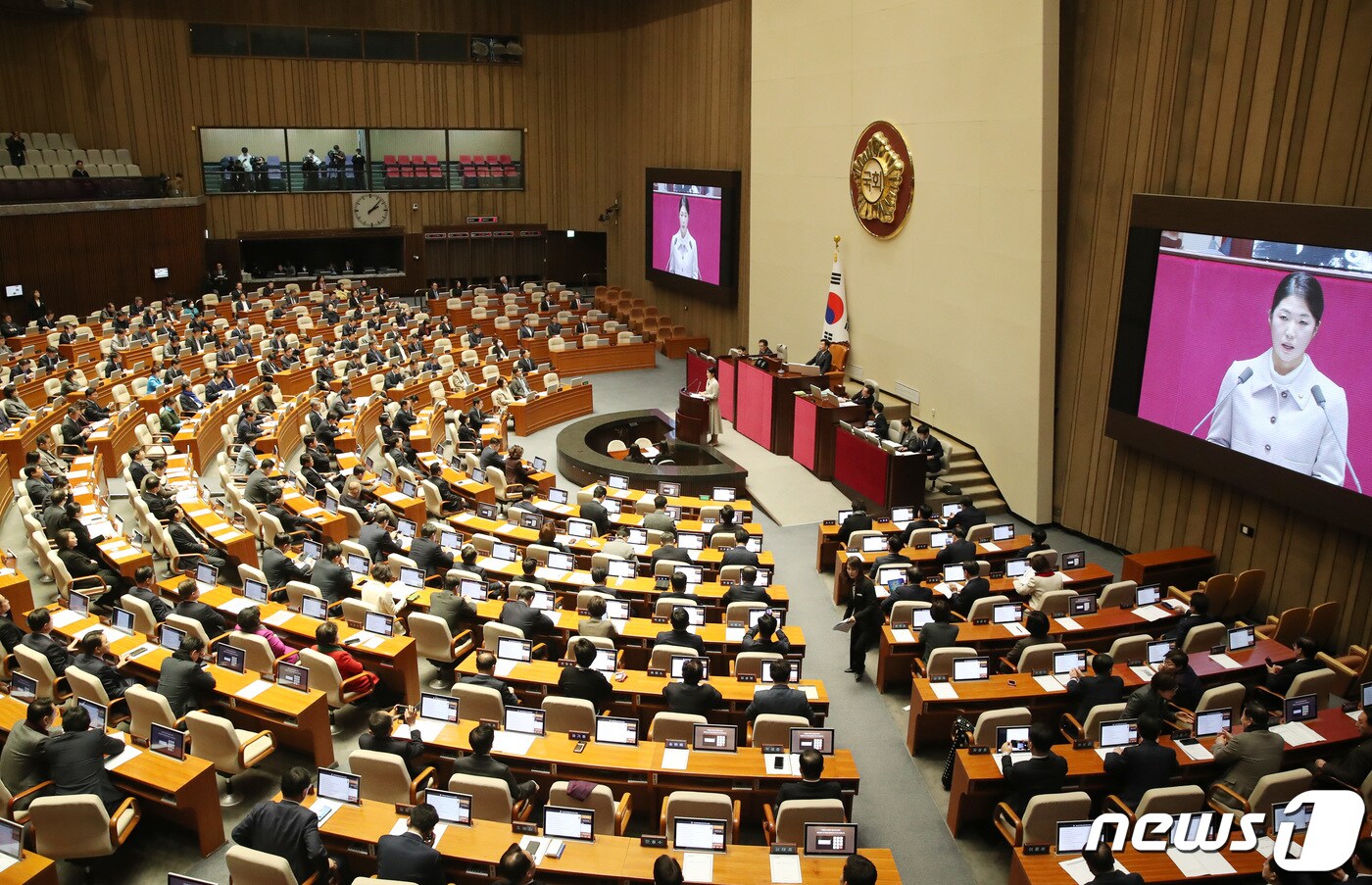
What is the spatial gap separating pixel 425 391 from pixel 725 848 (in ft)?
47.0

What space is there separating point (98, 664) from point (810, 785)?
5492 mm

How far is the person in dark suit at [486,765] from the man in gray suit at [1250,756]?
195 inches

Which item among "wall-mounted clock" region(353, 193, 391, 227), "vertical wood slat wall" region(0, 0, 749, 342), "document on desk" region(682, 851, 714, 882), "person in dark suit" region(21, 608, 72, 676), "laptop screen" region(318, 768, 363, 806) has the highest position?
"vertical wood slat wall" region(0, 0, 749, 342)

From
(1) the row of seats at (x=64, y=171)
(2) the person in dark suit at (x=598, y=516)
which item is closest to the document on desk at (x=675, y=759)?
(2) the person in dark suit at (x=598, y=516)

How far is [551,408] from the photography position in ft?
63.2

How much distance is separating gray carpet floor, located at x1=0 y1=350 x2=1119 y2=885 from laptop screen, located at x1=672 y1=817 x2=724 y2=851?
1350mm

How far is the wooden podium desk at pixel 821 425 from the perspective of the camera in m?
15.5

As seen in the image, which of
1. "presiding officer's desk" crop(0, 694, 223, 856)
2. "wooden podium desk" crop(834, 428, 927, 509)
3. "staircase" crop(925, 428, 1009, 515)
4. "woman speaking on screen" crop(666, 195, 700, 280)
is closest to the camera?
"presiding officer's desk" crop(0, 694, 223, 856)

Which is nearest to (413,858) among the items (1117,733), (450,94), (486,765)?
(486,765)

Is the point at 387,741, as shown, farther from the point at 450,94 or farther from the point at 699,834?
the point at 450,94

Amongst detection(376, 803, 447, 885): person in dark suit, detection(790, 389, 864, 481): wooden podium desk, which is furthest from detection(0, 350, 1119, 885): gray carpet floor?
detection(790, 389, 864, 481): wooden podium desk

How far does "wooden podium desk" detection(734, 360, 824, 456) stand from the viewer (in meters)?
16.7

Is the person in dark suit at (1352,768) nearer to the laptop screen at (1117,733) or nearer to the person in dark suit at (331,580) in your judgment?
the laptop screen at (1117,733)

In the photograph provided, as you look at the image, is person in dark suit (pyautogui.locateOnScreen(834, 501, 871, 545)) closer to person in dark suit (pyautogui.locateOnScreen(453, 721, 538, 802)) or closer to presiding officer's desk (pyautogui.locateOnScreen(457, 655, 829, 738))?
presiding officer's desk (pyautogui.locateOnScreen(457, 655, 829, 738))
